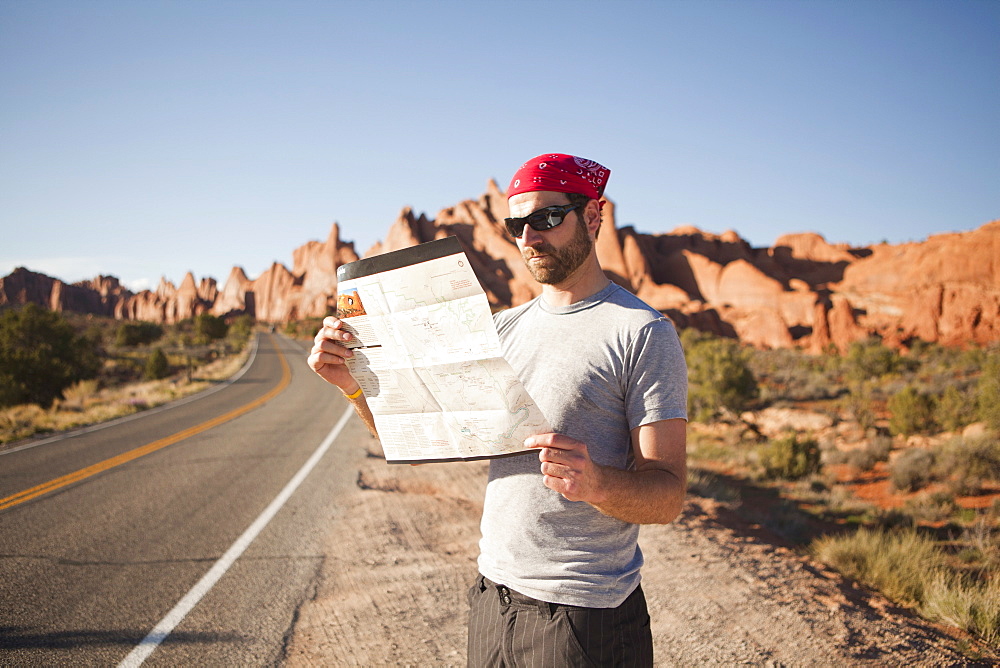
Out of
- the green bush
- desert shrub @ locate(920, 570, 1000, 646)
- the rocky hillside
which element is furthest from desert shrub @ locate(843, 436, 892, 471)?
the green bush

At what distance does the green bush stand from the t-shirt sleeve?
75.6 ft

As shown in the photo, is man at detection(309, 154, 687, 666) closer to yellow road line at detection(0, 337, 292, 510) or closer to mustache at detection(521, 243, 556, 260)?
mustache at detection(521, 243, 556, 260)

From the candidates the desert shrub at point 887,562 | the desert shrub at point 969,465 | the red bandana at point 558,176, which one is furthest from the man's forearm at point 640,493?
the desert shrub at point 969,465

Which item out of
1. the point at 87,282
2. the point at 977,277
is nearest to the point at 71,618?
the point at 977,277

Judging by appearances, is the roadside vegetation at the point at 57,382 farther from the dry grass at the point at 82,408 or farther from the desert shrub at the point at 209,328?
the desert shrub at the point at 209,328

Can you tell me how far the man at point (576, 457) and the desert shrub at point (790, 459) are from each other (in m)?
10.3

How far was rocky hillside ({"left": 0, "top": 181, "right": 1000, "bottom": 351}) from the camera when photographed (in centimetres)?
3588

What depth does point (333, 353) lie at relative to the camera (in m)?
1.80

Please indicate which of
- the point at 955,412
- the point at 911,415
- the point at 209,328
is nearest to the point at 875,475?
the point at 911,415

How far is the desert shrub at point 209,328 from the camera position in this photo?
60.0 meters

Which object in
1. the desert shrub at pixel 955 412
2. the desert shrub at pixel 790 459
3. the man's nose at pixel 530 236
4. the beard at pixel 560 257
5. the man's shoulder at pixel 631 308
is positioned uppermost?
the man's nose at pixel 530 236

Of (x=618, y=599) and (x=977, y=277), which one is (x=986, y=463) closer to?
(x=618, y=599)

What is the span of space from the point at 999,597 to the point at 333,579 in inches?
197

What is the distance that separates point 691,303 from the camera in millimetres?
55156
